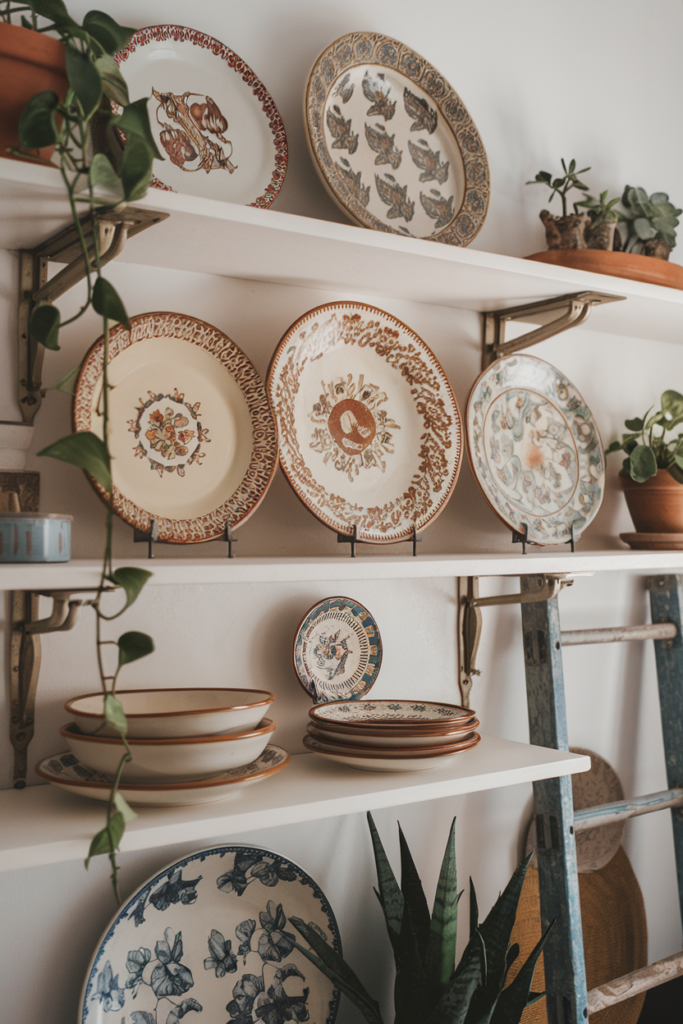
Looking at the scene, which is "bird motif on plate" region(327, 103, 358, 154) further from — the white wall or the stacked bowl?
the stacked bowl

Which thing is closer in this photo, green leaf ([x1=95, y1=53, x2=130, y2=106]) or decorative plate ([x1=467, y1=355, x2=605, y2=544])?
green leaf ([x1=95, y1=53, x2=130, y2=106])

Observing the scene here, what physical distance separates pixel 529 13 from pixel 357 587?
1.08 m

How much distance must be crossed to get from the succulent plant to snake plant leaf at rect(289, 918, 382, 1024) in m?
1.23

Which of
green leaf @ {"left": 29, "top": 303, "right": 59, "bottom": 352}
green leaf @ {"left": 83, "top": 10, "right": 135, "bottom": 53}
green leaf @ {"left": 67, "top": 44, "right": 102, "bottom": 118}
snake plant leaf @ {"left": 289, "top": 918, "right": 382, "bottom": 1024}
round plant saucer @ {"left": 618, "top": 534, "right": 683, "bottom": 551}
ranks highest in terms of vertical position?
green leaf @ {"left": 83, "top": 10, "right": 135, "bottom": 53}

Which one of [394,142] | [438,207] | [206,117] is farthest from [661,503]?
[206,117]

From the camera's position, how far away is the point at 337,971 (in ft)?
3.53

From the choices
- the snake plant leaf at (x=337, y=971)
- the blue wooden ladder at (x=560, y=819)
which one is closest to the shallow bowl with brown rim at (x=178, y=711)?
the snake plant leaf at (x=337, y=971)

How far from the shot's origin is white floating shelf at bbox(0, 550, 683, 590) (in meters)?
0.77

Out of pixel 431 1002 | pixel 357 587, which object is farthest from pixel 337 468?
pixel 431 1002

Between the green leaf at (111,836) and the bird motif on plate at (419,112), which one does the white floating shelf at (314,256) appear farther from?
the green leaf at (111,836)

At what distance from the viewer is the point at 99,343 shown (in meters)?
0.92

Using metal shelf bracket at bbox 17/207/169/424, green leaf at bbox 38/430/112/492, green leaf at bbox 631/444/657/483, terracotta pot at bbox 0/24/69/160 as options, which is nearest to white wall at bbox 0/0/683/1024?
metal shelf bracket at bbox 17/207/169/424

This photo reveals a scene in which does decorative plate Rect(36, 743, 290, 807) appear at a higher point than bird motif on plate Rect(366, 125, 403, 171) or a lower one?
lower

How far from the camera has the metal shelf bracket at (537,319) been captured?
124cm
